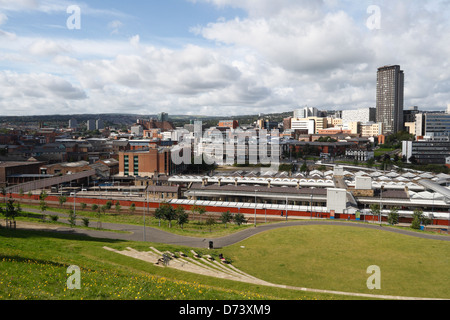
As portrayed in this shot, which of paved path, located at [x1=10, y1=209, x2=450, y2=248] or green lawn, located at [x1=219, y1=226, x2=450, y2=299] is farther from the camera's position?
paved path, located at [x1=10, y1=209, x2=450, y2=248]

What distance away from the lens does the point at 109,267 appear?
17125 millimetres

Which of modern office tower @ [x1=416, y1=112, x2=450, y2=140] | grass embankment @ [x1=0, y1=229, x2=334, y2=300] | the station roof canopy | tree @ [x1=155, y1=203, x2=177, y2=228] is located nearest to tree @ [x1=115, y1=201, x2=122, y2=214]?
tree @ [x1=155, y1=203, x2=177, y2=228]

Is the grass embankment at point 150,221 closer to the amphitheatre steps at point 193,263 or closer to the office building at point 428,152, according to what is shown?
the amphitheatre steps at point 193,263

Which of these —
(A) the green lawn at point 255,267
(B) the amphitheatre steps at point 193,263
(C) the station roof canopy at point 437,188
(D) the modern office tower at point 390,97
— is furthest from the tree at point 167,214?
(D) the modern office tower at point 390,97

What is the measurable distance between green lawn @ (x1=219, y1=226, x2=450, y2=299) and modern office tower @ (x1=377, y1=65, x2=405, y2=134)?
169547 mm

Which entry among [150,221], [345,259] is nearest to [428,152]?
[345,259]

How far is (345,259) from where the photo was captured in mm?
22312

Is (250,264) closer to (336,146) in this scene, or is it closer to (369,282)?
(369,282)

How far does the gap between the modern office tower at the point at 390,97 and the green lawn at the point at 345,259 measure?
556ft

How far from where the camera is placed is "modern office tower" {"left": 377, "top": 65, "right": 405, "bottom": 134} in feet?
567

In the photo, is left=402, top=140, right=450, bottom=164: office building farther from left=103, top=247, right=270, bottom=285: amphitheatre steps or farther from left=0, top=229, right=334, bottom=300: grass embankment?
left=0, top=229, right=334, bottom=300: grass embankment
